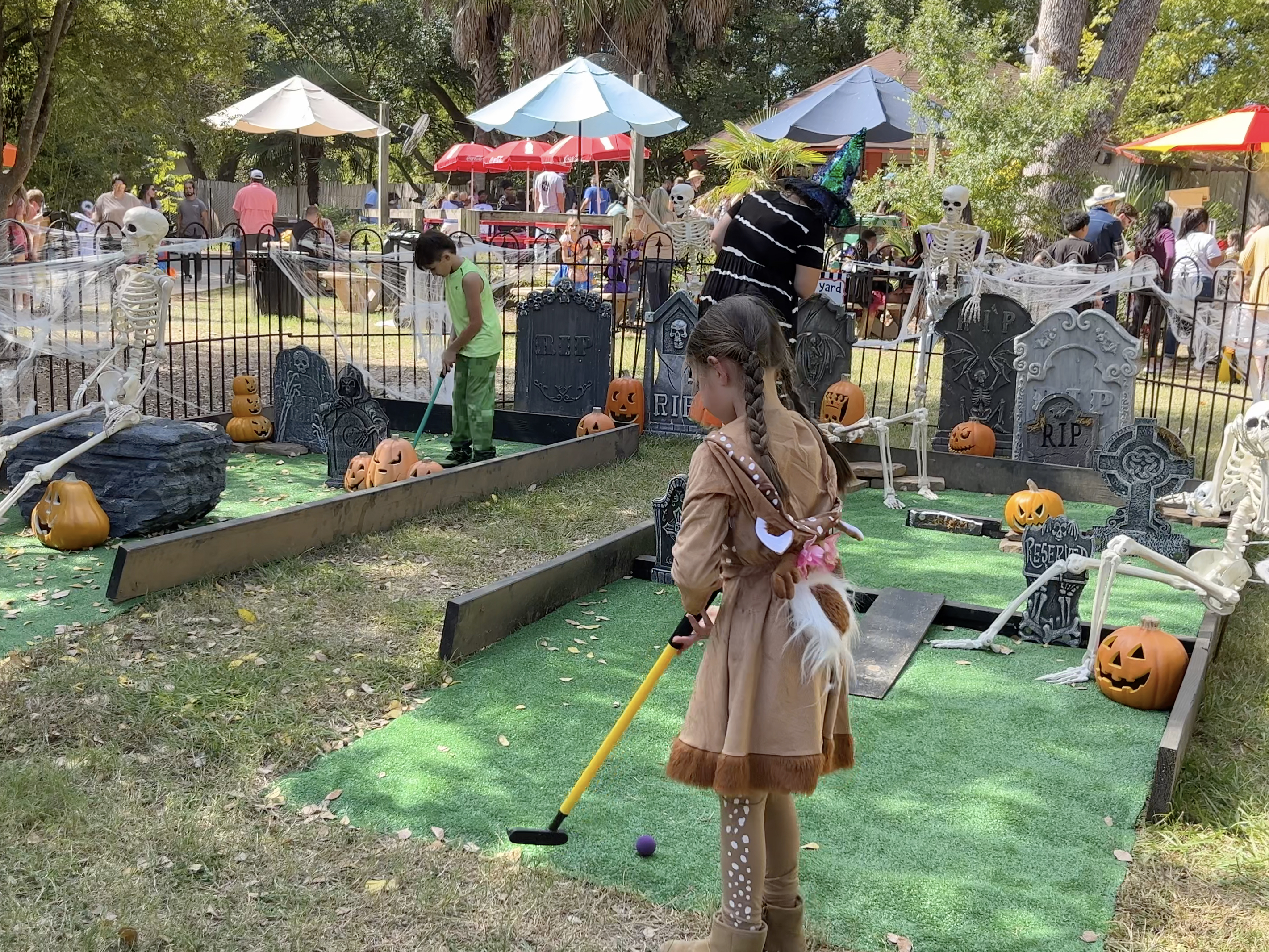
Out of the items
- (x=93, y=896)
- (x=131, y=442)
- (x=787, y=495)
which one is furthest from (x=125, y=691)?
(x=787, y=495)

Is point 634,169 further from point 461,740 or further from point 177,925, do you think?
point 177,925

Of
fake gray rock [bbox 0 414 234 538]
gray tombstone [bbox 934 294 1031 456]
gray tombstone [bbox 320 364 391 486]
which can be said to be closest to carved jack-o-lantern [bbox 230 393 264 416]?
gray tombstone [bbox 320 364 391 486]

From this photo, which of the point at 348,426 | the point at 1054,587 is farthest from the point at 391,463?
the point at 1054,587

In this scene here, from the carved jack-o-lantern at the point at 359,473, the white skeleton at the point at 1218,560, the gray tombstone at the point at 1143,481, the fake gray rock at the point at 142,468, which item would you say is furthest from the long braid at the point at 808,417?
the carved jack-o-lantern at the point at 359,473

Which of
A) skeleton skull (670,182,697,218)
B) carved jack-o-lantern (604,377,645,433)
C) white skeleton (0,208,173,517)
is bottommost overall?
carved jack-o-lantern (604,377,645,433)

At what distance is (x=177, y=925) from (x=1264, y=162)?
819 inches

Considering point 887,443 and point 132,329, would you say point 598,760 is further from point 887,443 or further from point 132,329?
point 887,443

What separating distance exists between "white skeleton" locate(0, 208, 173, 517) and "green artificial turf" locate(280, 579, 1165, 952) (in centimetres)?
302

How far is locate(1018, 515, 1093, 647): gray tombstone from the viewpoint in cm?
548

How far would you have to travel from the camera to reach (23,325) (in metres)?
7.11

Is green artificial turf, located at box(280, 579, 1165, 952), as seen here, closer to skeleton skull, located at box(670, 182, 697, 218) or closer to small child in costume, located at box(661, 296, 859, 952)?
small child in costume, located at box(661, 296, 859, 952)

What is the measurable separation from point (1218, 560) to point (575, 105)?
33.3 ft

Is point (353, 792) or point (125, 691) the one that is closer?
point (353, 792)

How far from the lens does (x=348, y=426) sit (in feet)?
27.1
